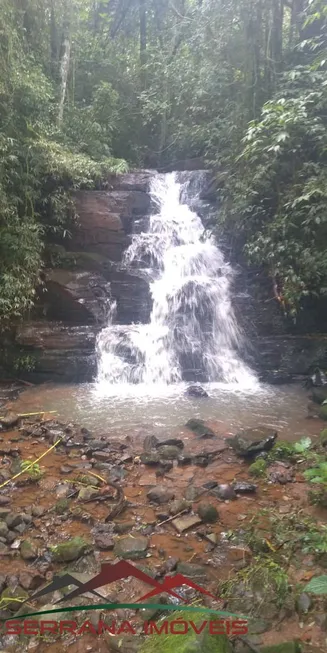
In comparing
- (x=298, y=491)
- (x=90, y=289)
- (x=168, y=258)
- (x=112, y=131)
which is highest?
(x=112, y=131)

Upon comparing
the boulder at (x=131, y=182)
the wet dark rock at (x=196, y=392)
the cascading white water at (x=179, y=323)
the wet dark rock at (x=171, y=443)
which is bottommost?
the wet dark rock at (x=171, y=443)

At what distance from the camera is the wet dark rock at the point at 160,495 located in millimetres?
4297

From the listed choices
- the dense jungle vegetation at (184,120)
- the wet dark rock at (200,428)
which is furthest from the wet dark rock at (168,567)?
the dense jungle vegetation at (184,120)

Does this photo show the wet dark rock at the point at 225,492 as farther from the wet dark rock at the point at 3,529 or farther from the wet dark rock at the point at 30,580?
the wet dark rock at the point at 3,529

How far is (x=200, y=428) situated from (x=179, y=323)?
11.7 feet

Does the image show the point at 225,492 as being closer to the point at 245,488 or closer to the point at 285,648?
the point at 245,488

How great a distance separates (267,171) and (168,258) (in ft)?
9.57

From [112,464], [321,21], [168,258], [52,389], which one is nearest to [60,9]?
[321,21]

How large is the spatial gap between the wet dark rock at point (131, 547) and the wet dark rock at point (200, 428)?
2339mm

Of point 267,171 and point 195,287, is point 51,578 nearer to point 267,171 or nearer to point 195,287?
point 195,287

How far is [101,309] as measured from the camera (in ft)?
30.6

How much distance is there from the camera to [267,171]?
360 inches

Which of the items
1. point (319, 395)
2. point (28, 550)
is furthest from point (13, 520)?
point (319, 395)

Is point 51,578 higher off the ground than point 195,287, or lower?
lower
